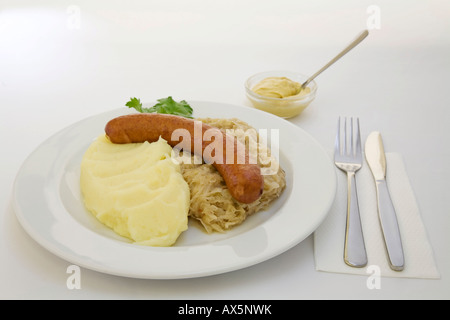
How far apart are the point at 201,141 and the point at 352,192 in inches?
37.2

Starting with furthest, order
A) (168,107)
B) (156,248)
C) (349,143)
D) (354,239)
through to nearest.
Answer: (168,107), (349,143), (354,239), (156,248)

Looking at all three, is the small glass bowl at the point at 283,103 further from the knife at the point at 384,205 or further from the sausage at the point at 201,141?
the sausage at the point at 201,141

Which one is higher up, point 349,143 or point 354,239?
point 349,143

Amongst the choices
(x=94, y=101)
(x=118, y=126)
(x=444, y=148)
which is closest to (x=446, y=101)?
(x=444, y=148)

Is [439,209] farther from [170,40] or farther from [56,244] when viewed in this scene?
[170,40]

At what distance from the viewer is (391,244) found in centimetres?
223

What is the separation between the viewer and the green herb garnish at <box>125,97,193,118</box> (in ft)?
10.4

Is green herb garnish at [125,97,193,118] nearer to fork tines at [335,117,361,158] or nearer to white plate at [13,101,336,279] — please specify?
white plate at [13,101,336,279]

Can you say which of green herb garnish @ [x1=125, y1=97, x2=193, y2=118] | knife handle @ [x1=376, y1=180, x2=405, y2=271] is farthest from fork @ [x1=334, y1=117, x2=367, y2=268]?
green herb garnish @ [x1=125, y1=97, x2=193, y2=118]

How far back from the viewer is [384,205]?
251cm

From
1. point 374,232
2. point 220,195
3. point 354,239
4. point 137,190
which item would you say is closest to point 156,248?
point 137,190

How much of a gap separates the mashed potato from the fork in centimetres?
86

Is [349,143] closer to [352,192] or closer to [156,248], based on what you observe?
[352,192]

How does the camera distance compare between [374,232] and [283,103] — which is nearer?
[374,232]
